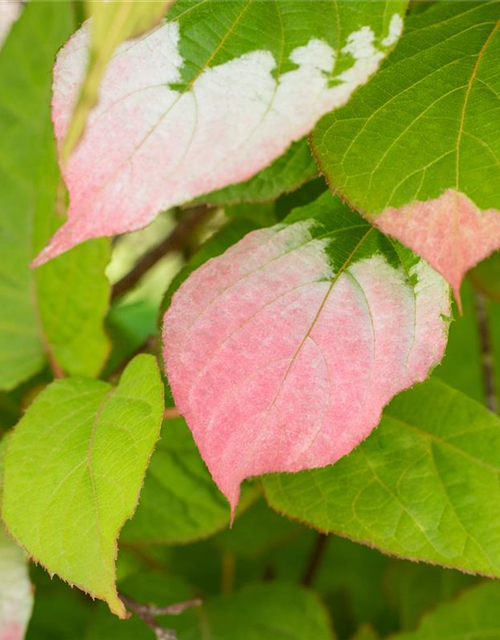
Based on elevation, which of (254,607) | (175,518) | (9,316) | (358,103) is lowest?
(254,607)

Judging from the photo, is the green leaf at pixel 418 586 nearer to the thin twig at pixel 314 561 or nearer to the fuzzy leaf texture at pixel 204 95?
the thin twig at pixel 314 561

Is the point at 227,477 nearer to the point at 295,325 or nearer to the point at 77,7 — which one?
the point at 295,325

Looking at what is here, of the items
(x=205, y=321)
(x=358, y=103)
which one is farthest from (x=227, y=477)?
(x=358, y=103)

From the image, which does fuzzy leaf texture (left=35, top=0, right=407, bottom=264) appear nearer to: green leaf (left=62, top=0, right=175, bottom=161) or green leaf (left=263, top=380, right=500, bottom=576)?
green leaf (left=62, top=0, right=175, bottom=161)

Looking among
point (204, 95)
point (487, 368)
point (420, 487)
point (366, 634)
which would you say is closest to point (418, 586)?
point (366, 634)

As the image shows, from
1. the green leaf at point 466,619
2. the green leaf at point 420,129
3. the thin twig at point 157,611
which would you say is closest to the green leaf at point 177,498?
the thin twig at point 157,611

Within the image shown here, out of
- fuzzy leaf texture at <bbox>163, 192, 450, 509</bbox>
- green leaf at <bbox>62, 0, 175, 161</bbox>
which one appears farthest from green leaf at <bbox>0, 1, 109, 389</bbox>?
green leaf at <bbox>62, 0, 175, 161</bbox>
